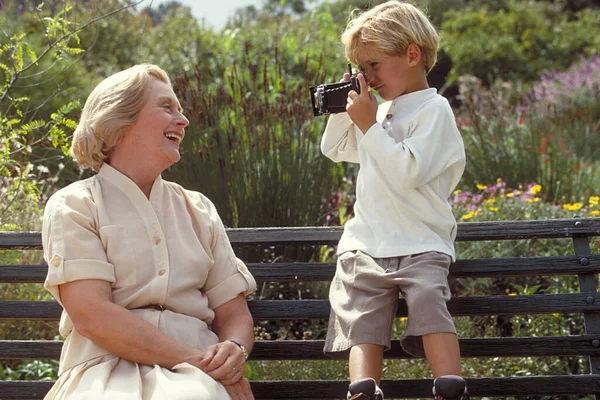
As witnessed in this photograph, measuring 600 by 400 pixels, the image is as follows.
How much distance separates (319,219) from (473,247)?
0.82 m

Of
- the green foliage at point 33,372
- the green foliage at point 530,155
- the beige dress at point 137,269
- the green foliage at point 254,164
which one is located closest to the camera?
the beige dress at point 137,269

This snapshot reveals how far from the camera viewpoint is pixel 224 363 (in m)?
2.89

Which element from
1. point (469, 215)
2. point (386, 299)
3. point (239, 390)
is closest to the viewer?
point (239, 390)

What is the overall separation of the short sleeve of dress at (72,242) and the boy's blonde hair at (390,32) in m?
0.98

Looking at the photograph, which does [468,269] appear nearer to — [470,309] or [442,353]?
[470,309]

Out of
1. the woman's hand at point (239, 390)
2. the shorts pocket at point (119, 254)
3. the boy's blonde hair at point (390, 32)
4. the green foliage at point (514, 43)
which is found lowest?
the green foliage at point (514, 43)

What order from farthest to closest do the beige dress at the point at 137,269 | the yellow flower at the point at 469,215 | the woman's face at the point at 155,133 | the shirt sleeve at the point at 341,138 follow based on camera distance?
the yellow flower at the point at 469,215 → the shirt sleeve at the point at 341,138 → the woman's face at the point at 155,133 → the beige dress at the point at 137,269

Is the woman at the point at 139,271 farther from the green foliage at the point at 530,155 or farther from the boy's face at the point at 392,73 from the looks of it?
the green foliage at the point at 530,155

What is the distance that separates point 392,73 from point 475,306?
84 centimetres

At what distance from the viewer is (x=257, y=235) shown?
352cm

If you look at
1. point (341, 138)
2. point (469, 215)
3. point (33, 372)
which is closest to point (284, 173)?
point (469, 215)

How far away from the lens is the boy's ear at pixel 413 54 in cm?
317

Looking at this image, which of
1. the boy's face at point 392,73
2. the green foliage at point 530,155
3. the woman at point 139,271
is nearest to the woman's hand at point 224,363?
the woman at point 139,271

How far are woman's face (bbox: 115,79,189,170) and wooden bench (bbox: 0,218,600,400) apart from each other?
0.59 m
